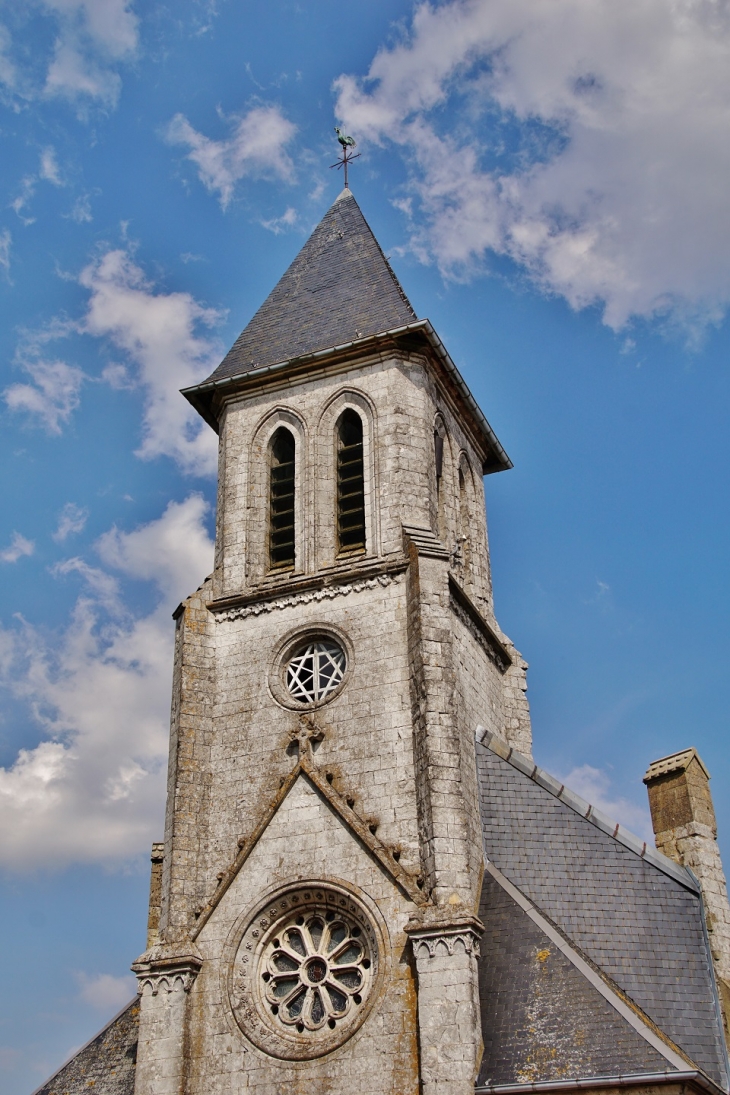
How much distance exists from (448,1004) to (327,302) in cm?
1359

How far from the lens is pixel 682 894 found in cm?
1650

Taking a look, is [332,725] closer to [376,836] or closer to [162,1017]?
[376,836]

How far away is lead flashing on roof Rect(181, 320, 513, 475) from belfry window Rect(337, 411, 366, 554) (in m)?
1.19

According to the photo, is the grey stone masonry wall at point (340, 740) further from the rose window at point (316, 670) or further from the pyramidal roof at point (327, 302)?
the pyramidal roof at point (327, 302)

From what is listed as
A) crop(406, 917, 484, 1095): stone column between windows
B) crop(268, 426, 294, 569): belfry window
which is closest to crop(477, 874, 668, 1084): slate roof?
crop(406, 917, 484, 1095): stone column between windows

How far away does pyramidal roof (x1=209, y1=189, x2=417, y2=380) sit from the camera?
2158cm

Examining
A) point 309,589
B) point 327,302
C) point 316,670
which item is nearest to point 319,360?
point 327,302

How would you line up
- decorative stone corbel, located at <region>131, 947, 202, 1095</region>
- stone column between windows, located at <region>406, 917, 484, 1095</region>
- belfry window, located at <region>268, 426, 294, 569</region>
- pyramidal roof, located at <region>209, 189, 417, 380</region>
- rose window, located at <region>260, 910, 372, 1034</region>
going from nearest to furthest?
stone column between windows, located at <region>406, 917, 484, 1095</region>
decorative stone corbel, located at <region>131, 947, 202, 1095</region>
rose window, located at <region>260, 910, 372, 1034</region>
belfry window, located at <region>268, 426, 294, 569</region>
pyramidal roof, located at <region>209, 189, 417, 380</region>

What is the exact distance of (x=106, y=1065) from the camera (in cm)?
1759

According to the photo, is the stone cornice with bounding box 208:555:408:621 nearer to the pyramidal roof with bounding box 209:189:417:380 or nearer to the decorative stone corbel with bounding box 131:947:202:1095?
the pyramidal roof with bounding box 209:189:417:380

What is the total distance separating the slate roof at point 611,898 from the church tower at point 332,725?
0.58 m

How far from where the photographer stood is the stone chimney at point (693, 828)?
1642 cm

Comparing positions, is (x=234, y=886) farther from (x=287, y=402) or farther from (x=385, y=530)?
(x=287, y=402)

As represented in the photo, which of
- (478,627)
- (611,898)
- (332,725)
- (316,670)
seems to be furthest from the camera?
(478,627)
